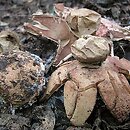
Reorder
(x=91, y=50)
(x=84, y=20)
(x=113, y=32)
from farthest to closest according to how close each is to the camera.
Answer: (x=113, y=32) → (x=84, y=20) → (x=91, y=50)

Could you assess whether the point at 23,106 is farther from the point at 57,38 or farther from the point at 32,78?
the point at 57,38

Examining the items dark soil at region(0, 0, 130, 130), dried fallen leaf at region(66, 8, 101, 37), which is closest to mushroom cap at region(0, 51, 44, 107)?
dark soil at region(0, 0, 130, 130)

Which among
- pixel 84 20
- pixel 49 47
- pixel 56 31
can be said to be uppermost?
pixel 84 20

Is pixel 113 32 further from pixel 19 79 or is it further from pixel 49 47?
pixel 19 79

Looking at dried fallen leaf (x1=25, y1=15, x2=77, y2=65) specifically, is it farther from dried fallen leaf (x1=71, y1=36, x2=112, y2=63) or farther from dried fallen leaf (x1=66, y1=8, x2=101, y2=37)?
dried fallen leaf (x1=71, y1=36, x2=112, y2=63)

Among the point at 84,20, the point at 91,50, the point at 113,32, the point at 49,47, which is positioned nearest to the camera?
the point at 91,50

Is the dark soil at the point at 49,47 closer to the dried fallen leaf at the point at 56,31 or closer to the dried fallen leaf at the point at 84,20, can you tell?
the dried fallen leaf at the point at 56,31

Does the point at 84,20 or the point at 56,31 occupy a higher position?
the point at 84,20

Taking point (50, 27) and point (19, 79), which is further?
point (50, 27)

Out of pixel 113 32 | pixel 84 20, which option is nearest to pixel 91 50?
pixel 84 20
